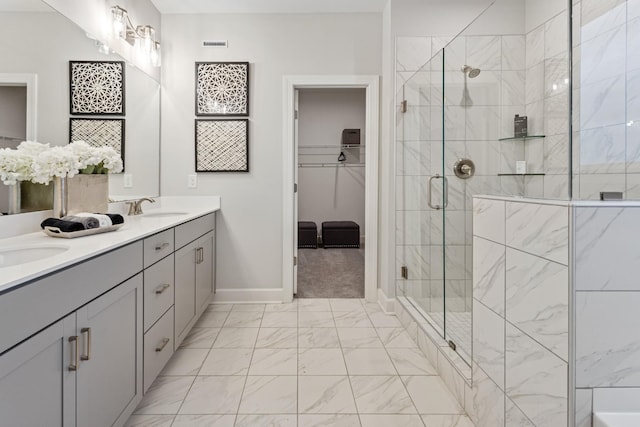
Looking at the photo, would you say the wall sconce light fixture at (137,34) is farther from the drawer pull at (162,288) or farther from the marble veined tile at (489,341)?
the marble veined tile at (489,341)

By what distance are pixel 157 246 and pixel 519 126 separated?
210 cm

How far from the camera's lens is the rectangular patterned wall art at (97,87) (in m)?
2.07

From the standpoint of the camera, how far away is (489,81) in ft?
7.03

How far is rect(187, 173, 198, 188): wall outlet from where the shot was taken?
318 cm

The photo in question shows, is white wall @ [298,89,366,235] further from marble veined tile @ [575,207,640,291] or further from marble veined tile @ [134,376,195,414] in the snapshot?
marble veined tile @ [575,207,640,291]

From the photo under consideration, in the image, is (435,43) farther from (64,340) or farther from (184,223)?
(64,340)

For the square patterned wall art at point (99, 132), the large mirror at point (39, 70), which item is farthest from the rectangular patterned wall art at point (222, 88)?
the square patterned wall art at point (99, 132)

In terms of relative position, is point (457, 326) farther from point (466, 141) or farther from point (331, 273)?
point (331, 273)

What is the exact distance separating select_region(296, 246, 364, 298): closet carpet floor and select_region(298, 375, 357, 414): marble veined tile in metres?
1.51

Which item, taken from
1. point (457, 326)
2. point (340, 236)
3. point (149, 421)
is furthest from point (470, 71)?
point (340, 236)

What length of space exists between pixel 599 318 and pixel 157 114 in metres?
3.26

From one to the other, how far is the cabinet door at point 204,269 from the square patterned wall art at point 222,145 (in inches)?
24.5

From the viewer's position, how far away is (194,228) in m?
2.53

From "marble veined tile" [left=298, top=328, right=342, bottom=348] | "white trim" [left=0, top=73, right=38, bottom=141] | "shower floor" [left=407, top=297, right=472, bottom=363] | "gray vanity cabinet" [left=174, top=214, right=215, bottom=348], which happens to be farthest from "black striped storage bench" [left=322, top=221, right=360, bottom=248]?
"white trim" [left=0, top=73, right=38, bottom=141]
